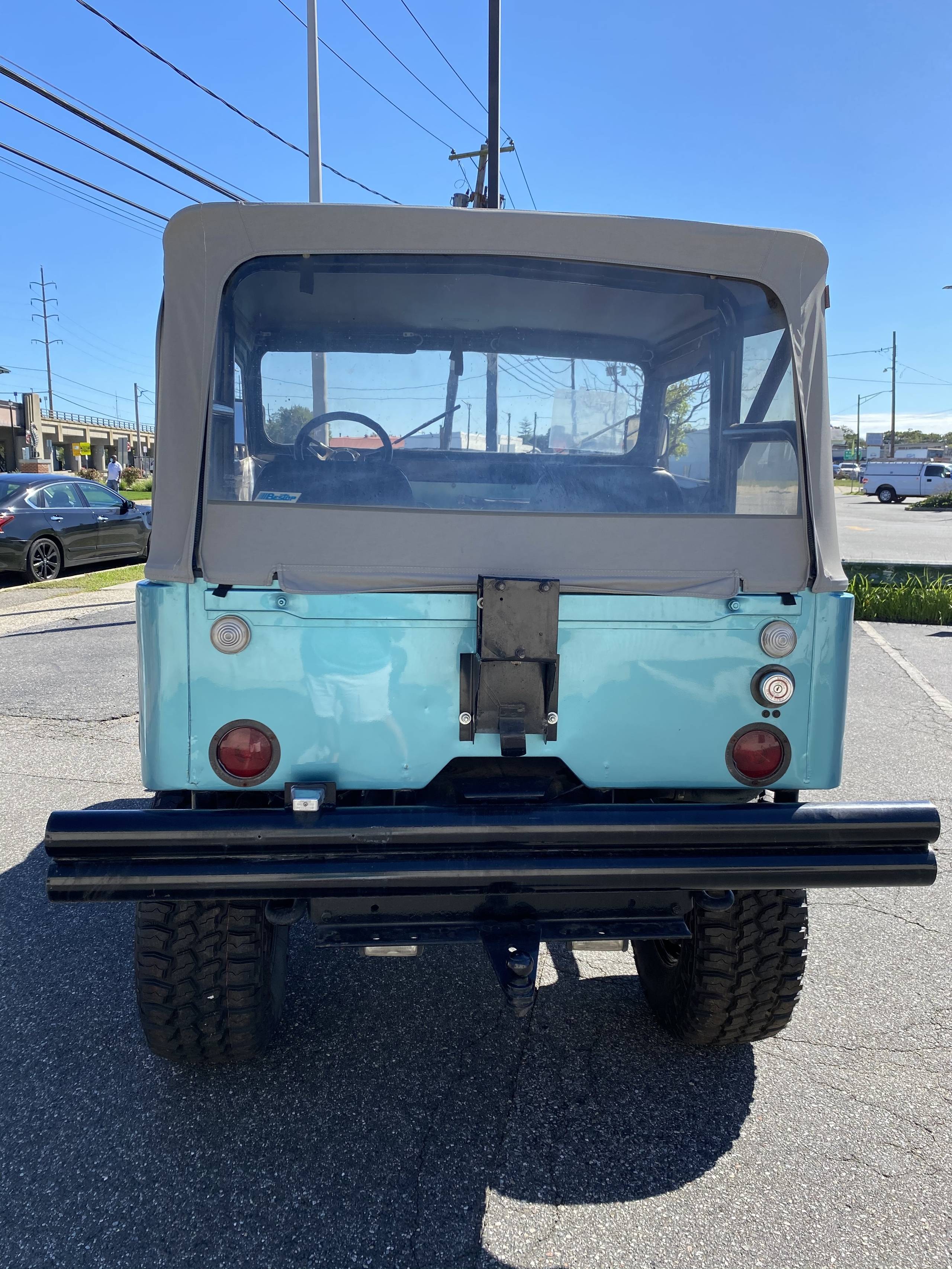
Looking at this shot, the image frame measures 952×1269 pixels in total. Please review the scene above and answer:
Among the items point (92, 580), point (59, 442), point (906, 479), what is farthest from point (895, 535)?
point (59, 442)

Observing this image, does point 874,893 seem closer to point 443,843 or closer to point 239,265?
point 443,843

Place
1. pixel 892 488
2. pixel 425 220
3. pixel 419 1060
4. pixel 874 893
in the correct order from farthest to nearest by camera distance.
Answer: pixel 892 488
pixel 874 893
pixel 419 1060
pixel 425 220

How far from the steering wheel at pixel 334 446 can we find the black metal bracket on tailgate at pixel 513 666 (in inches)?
20.9

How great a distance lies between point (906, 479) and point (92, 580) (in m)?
45.6

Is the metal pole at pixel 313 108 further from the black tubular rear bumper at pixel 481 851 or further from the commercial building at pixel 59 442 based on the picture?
the commercial building at pixel 59 442

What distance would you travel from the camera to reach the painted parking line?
7.65 m

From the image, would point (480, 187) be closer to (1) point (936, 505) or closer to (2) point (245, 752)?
(2) point (245, 752)

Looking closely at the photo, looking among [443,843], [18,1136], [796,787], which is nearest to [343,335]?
[443,843]

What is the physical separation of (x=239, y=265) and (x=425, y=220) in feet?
1.70

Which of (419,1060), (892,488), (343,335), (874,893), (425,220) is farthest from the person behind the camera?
(892,488)

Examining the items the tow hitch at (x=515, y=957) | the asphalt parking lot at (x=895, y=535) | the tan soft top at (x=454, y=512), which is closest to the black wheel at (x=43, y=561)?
the asphalt parking lot at (x=895, y=535)

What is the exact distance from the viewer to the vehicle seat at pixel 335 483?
100 inches

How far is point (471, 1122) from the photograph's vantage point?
2.60 meters

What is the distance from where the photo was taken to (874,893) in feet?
14.0
